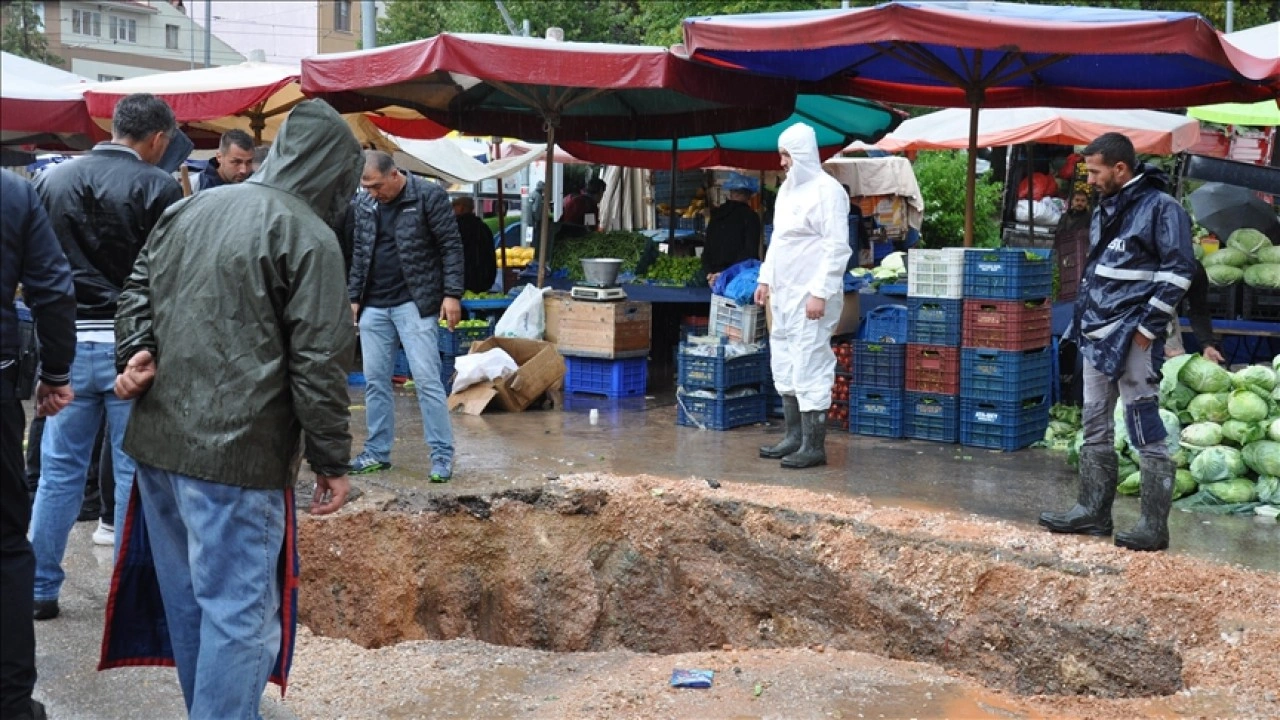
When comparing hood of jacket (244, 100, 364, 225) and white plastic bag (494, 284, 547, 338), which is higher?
hood of jacket (244, 100, 364, 225)

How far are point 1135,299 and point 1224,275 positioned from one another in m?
4.39

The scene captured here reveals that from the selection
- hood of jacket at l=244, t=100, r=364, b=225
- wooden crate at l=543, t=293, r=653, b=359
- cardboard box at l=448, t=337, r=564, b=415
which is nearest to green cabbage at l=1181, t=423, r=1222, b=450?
wooden crate at l=543, t=293, r=653, b=359

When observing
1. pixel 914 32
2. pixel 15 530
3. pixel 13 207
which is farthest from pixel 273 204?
pixel 914 32

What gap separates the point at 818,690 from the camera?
5.35 m

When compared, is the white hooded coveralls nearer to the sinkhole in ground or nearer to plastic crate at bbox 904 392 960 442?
plastic crate at bbox 904 392 960 442

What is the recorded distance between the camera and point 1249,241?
9.83 metres

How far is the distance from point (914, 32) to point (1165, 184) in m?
2.25

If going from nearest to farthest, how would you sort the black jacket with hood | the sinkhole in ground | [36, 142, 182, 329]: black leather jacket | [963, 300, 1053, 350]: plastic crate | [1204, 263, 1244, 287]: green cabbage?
the black jacket with hood → [36, 142, 182, 329]: black leather jacket → the sinkhole in ground → [963, 300, 1053, 350]: plastic crate → [1204, 263, 1244, 287]: green cabbage

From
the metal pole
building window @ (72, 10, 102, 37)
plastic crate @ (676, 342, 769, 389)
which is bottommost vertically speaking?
plastic crate @ (676, 342, 769, 389)

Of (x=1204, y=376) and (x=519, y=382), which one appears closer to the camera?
(x=1204, y=376)

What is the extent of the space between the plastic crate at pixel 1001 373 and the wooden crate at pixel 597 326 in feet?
9.92

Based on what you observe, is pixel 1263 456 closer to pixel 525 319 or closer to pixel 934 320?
pixel 934 320

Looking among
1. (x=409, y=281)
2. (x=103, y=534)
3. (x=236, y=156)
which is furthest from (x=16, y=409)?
(x=236, y=156)

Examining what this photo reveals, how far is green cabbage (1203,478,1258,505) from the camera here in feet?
23.1
